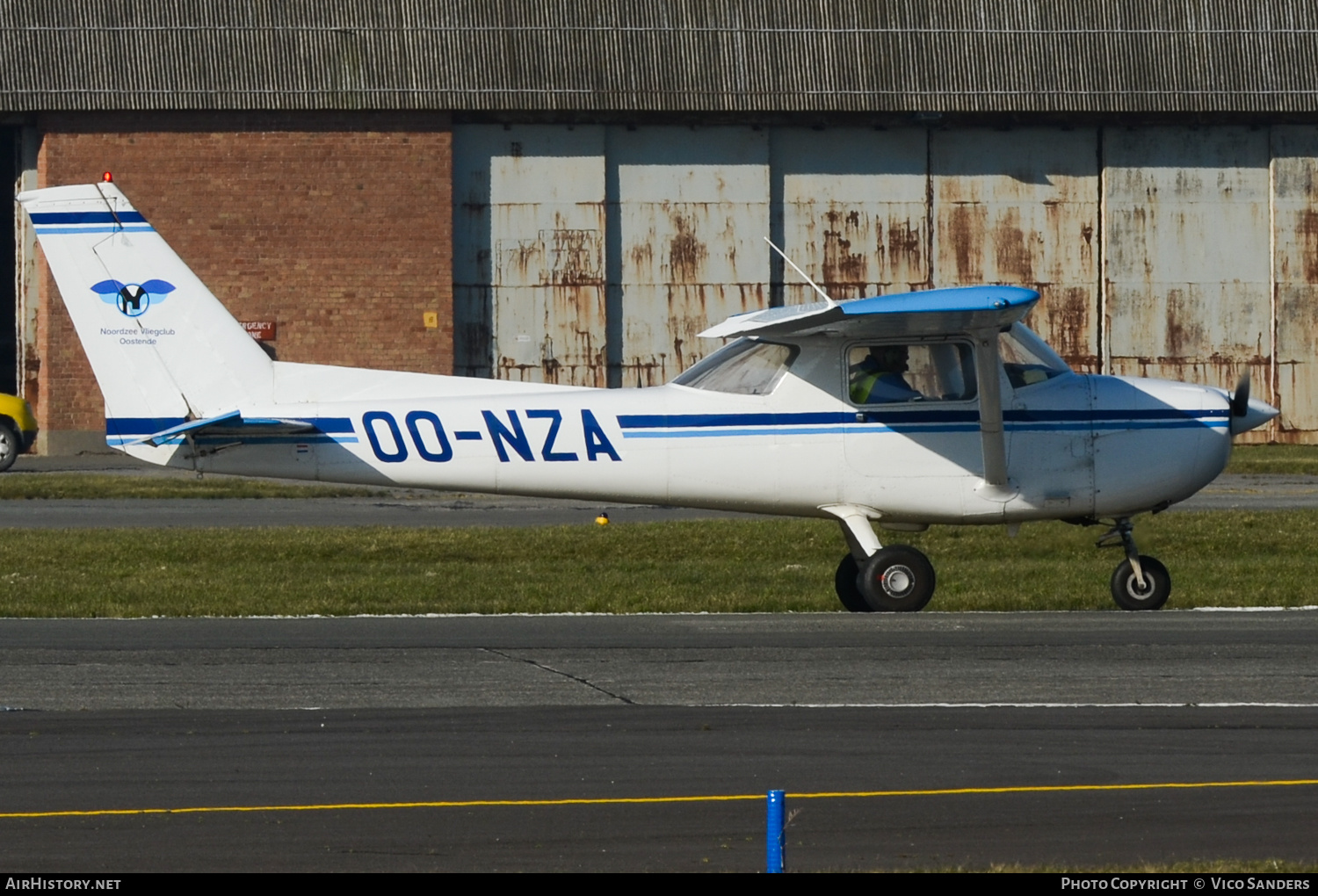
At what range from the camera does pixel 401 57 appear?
3438 cm

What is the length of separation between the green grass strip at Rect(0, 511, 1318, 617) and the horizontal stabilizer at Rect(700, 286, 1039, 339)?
7.55 feet

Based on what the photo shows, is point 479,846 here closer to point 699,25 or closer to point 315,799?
point 315,799

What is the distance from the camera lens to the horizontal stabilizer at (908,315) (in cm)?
1309

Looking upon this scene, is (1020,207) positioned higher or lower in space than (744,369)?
higher

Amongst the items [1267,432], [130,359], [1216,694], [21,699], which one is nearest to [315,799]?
[21,699]

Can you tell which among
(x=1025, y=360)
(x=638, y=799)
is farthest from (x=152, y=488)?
(x=638, y=799)

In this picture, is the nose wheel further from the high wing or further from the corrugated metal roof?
the corrugated metal roof

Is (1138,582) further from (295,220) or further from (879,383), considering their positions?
(295,220)

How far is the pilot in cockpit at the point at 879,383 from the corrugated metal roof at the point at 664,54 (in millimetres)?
21017

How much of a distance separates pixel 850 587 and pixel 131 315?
5928 mm

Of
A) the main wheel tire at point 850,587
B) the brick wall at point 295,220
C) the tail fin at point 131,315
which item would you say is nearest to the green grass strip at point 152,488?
the brick wall at point 295,220

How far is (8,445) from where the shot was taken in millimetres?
31156

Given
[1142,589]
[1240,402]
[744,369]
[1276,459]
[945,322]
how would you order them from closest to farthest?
[945,322] → [1142,589] → [1240,402] → [744,369] → [1276,459]

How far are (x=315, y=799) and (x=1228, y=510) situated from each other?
59.0ft
